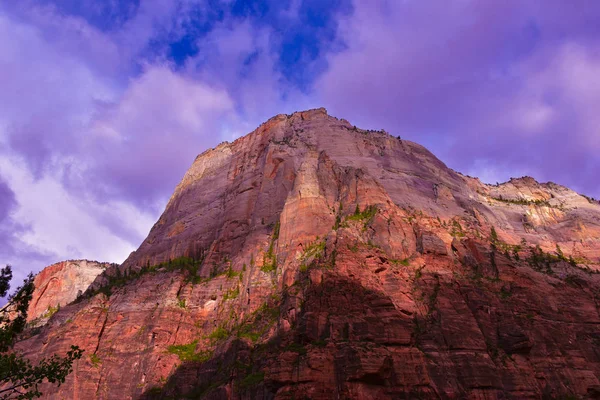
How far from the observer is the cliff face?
142125 millimetres

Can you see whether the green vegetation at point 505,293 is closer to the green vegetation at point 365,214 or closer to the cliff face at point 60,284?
the green vegetation at point 365,214

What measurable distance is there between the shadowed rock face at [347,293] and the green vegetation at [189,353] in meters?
0.41

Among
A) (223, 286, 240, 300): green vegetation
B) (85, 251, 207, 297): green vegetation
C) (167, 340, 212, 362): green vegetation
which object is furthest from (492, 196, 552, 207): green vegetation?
(167, 340, 212, 362): green vegetation

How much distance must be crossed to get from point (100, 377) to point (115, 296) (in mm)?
18914

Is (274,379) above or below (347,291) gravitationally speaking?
below

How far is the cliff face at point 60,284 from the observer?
466 ft

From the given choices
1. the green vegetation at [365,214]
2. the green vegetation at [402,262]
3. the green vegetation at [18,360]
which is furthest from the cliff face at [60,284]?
the green vegetation at [18,360]

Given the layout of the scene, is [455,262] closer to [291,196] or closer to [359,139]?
[291,196]

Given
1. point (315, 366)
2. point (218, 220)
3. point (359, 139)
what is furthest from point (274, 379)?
point (359, 139)

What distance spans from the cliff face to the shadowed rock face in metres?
30.8

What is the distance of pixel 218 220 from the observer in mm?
117438

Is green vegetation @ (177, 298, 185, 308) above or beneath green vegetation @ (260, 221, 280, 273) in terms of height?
beneath

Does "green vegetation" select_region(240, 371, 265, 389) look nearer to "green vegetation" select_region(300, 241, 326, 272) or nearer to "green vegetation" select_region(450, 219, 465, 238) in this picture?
"green vegetation" select_region(300, 241, 326, 272)

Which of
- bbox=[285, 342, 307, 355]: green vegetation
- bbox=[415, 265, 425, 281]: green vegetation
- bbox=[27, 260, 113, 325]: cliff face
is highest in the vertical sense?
bbox=[27, 260, 113, 325]: cliff face
